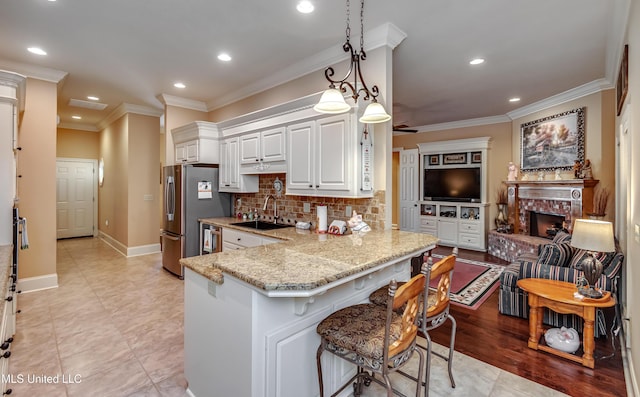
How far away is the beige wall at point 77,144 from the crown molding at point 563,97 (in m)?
9.82

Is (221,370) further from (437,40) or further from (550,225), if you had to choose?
(550,225)

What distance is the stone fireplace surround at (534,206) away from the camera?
15.2 ft

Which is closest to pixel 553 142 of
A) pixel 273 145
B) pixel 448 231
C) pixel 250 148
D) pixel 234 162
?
pixel 448 231

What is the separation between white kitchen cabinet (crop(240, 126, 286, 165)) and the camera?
11.8ft

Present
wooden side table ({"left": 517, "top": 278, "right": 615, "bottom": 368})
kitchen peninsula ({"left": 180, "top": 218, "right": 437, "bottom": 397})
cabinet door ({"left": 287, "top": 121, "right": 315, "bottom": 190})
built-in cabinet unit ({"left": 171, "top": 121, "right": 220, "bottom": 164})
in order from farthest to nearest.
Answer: built-in cabinet unit ({"left": 171, "top": 121, "right": 220, "bottom": 164}) → cabinet door ({"left": 287, "top": 121, "right": 315, "bottom": 190}) → wooden side table ({"left": 517, "top": 278, "right": 615, "bottom": 368}) → kitchen peninsula ({"left": 180, "top": 218, "right": 437, "bottom": 397})

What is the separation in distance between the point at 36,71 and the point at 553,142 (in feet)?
25.7

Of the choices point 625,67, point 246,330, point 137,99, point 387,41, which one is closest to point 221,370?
point 246,330

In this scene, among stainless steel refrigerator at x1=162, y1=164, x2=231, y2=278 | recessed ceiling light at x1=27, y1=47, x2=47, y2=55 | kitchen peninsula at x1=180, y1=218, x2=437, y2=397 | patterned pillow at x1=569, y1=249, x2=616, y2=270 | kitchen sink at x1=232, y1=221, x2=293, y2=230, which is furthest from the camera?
stainless steel refrigerator at x1=162, y1=164, x2=231, y2=278

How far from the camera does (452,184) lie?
6977 mm

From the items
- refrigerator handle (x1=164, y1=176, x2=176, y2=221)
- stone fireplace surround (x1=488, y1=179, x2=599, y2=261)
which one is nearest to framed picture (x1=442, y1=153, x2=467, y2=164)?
stone fireplace surround (x1=488, y1=179, x2=599, y2=261)

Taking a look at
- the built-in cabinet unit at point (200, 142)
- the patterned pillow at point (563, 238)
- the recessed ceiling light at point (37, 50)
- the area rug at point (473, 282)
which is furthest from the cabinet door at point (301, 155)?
the patterned pillow at point (563, 238)

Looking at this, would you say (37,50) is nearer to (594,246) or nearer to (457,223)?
(594,246)

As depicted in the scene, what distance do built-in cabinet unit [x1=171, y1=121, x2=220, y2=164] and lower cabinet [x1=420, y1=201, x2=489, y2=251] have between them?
513cm

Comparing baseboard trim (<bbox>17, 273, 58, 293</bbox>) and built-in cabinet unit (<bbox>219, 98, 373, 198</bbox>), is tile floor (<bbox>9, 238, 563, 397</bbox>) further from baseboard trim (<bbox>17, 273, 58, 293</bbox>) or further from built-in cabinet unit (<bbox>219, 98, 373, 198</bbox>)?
built-in cabinet unit (<bbox>219, 98, 373, 198</bbox>)
